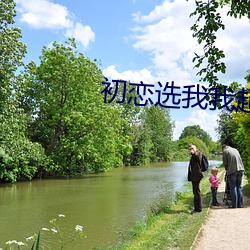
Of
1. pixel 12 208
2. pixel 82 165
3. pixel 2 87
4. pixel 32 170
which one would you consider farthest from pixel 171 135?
pixel 12 208

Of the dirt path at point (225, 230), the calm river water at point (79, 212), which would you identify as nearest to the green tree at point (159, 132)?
the calm river water at point (79, 212)

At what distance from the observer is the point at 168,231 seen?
7766 mm

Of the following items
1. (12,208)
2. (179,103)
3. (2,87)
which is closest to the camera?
(179,103)

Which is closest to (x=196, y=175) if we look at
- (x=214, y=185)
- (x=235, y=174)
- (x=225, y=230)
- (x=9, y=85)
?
(x=214, y=185)

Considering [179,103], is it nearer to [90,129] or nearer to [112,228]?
[112,228]

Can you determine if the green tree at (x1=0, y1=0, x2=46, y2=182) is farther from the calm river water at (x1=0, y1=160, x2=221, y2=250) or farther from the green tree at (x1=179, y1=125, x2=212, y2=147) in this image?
the green tree at (x1=179, y1=125, x2=212, y2=147)

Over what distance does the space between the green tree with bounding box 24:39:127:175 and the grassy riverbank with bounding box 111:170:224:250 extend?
16.8 m

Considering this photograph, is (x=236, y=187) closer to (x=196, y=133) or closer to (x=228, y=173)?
(x=228, y=173)

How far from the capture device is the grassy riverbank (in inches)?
272

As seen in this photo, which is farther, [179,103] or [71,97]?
[71,97]

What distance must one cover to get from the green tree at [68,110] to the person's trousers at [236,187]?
57.1 ft

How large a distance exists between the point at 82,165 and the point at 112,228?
68.6 ft

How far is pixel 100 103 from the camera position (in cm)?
2891

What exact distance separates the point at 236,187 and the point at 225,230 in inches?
109
